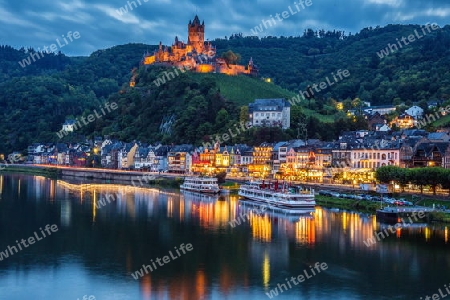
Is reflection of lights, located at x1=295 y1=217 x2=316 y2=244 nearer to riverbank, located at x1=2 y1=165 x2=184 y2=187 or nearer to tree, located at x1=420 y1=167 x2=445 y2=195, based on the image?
tree, located at x1=420 y1=167 x2=445 y2=195

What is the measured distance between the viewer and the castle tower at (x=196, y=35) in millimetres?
119562

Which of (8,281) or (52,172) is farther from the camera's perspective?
(52,172)

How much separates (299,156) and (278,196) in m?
21.3

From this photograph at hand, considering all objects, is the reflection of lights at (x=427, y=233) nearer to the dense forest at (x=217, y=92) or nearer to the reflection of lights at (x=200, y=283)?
the reflection of lights at (x=200, y=283)

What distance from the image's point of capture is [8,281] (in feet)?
82.1

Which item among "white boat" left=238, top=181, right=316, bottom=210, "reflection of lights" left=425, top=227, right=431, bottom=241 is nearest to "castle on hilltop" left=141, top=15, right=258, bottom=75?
"white boat" left=238, top=181, right=316, bottom=210

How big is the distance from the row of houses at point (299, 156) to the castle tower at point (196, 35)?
28.8 metres

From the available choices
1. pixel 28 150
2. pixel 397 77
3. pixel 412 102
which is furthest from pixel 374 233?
pixel 28 150

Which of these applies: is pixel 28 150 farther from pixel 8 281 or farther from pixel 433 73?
pixel 8 281

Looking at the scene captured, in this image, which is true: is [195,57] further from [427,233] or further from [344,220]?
[427,233]

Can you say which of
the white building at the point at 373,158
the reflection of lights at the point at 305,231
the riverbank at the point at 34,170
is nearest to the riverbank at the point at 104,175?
Answer: the riverbank at the point at 34,170

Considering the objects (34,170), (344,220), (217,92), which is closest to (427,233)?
(344,220)

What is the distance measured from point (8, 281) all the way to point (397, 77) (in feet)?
321

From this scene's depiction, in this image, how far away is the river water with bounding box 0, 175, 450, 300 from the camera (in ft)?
80.0
